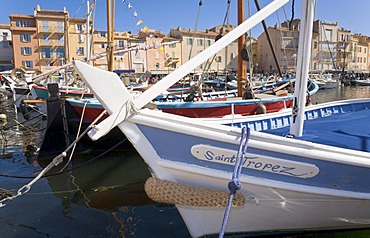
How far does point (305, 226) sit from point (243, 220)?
0.84 metres

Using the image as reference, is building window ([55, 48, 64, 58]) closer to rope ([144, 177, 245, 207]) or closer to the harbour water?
the harbour water

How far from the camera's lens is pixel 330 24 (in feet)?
225

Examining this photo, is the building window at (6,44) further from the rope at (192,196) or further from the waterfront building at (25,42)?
the rope at (192,196)

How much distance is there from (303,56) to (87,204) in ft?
15.9

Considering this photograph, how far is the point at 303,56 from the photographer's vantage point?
353 cm

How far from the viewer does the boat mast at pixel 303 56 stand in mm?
3393

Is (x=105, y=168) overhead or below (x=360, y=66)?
below

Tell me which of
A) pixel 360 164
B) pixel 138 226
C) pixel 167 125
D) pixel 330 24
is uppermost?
pixel 330 24

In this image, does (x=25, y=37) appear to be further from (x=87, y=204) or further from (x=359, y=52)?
(x=359, y=52)

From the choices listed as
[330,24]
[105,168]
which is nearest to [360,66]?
[330,24]

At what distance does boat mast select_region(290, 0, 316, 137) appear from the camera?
3.39 meters

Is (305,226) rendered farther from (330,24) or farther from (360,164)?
(330,24)

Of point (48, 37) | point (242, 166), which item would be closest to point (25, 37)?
point (48, 37)

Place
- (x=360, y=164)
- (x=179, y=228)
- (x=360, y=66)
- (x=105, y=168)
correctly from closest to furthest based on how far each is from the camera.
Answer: (x=360, y=164) < (x=179, y=228) < (x=105, y=168) < (x=360, y=66)
